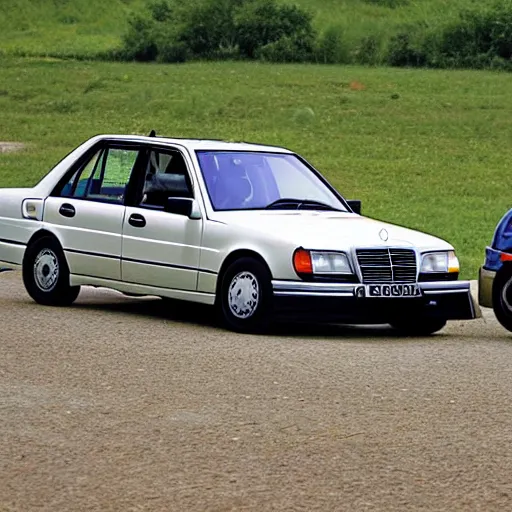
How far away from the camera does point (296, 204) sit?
44.4 ft

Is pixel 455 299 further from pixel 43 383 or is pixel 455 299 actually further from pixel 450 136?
pixel 450 136

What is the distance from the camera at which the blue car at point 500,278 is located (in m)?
12.6

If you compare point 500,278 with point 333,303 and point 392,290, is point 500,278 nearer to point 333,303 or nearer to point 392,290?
point 392,290

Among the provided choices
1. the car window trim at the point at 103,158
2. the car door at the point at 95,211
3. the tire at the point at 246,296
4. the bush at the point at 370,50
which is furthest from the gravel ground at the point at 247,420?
the bush at the point at 370,50

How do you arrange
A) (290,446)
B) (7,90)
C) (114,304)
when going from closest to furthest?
1. (290,446)
2. (114,304)
3. (7,90)

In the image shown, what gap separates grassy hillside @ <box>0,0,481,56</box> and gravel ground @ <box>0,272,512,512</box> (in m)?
78.7

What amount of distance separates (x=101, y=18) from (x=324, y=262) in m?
98.4

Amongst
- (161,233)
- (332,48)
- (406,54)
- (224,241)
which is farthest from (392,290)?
(332,48)

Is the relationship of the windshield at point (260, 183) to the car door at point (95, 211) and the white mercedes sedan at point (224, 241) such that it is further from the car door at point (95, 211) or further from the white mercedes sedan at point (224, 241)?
the car door at point (95, 211)

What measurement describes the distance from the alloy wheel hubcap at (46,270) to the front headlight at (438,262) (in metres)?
3.33

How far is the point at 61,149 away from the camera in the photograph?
45.0 m

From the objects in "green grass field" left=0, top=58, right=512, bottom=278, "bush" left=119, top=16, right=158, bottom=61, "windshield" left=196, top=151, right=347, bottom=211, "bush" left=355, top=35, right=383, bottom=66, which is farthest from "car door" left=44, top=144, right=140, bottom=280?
"bush" left=119, top=16, right=158, bottom=61

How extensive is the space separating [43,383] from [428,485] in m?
3.26

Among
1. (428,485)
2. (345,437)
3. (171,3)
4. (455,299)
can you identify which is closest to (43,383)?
(345,437)
